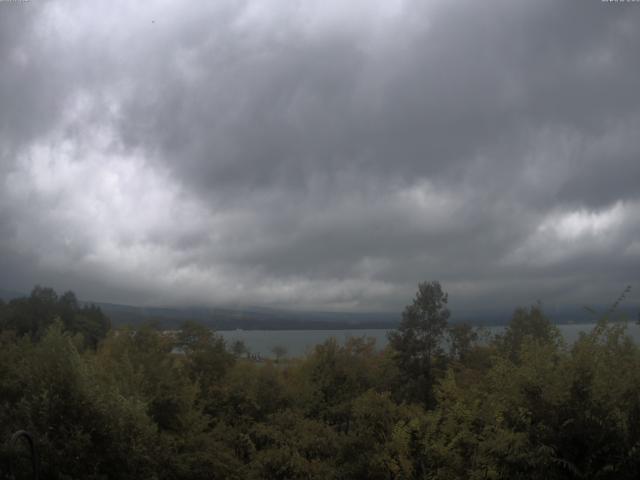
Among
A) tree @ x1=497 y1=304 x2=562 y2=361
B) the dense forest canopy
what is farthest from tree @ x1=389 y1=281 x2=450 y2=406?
tree @ x1=497 y1=304 x2=562 y2=361

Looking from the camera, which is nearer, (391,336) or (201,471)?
(201,471)

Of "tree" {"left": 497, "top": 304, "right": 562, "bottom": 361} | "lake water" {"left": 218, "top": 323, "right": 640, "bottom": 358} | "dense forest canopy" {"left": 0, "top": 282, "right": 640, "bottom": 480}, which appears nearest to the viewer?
"dense forest canopy" {"left": 0, "top": 282, "right": 640, "bottom": 480}

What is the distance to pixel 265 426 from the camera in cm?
3353

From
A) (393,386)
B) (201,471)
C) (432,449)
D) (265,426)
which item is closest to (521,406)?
(432,449)

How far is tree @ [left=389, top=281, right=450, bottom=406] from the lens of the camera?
44281mm

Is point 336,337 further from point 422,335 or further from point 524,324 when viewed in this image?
point 524,324

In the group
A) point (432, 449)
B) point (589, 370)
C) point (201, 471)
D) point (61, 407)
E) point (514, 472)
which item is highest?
point (589, 370)

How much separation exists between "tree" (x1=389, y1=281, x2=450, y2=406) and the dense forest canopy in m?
0.11

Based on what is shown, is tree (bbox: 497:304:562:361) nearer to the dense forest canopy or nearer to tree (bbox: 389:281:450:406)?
the dense forest canopy

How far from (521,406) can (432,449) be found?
942cm

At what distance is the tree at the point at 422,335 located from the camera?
44.3m

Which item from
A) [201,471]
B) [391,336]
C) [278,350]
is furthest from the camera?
[278,350]

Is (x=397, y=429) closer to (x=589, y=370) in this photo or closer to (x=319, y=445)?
(x=319, y=445)

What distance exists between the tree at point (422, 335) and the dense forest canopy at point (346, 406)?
114 millimetres
